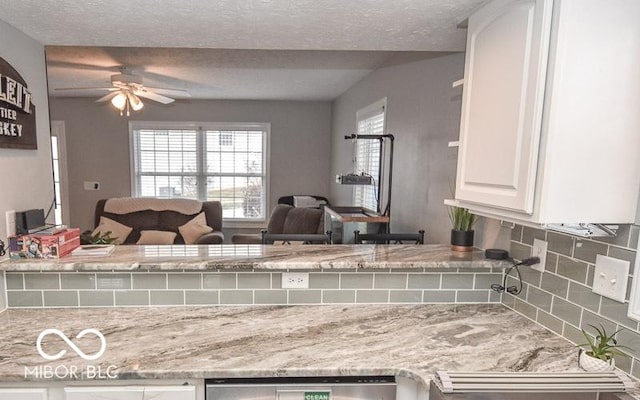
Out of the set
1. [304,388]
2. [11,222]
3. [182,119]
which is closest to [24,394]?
[11,222]

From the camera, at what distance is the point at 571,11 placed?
901 mm

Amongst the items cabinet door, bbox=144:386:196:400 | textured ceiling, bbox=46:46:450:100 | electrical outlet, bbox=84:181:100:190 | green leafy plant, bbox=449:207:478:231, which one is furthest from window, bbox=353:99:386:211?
electrical outlet, bbox=84:181:100:190

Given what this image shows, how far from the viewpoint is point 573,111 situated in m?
0.94

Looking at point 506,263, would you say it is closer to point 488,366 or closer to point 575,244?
point 575,244

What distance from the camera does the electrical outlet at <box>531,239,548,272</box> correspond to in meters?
1.30

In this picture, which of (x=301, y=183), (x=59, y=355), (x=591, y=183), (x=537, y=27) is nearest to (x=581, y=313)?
(x=591, y=183)

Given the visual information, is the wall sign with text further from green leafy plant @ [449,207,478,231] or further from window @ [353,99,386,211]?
window @ [353,99,386,211]

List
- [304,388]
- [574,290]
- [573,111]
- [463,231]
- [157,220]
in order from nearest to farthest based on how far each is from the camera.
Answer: [573,111]
[304,388]
[574,290]
[463,231]
[157,220]

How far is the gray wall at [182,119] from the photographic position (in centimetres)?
521

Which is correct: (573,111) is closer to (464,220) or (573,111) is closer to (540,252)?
(540,252)

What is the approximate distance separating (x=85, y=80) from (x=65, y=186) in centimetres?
208

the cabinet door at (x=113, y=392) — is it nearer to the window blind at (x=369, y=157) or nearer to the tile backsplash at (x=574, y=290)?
the tile backsplash at (x=574, y=290)

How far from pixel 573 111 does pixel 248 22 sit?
1.11 meters

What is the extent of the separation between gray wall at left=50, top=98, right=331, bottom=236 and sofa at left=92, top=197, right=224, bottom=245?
134 cm
